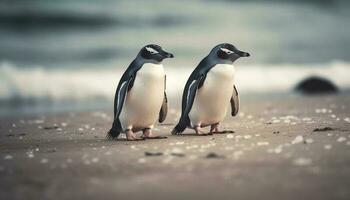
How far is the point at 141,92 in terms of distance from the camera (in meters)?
8.73

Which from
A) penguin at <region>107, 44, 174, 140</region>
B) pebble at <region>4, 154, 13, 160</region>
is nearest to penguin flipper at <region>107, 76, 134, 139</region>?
penguin at <region>107, 44, 174, 140</region>

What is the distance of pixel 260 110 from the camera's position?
13.9m

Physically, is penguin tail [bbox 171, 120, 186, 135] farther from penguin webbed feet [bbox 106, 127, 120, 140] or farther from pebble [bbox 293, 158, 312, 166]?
pebble [bbox 293, 158, 312, 166]

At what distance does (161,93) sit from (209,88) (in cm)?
63

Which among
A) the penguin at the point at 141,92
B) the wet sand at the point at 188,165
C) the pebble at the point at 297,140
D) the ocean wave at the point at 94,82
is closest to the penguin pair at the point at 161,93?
the penguin at the point at 141,92

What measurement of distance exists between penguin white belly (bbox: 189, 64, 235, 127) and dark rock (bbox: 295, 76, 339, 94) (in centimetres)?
1241

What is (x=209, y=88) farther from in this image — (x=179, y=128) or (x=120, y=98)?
(x=120, y=98)

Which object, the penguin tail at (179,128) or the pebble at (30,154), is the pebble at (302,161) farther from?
the penguin tail at (179,128)

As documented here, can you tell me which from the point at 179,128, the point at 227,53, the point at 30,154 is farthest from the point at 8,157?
the point at 227,53

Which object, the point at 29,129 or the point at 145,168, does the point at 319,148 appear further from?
the point at 29,129

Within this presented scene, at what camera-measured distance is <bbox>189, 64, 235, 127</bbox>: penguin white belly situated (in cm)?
909

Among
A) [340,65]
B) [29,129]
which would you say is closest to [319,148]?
[29,129]

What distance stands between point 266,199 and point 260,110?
9438 mm

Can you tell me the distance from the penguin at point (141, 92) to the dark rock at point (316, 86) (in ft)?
42.9
